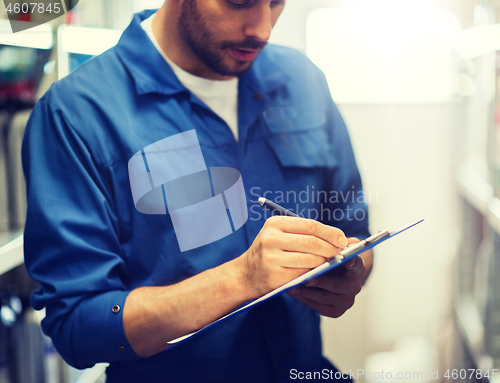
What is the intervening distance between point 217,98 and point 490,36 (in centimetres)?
56

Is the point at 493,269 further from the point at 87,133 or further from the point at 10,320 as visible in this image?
the point at 10,320

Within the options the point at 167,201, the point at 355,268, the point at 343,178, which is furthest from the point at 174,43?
the point at 355,268

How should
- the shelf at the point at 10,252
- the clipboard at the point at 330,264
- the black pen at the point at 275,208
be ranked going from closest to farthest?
the clipboard at the point at 330,264 < the black pen at the point at 275,208 < the shelf at the point at 10,252

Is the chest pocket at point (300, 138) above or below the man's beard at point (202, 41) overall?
below

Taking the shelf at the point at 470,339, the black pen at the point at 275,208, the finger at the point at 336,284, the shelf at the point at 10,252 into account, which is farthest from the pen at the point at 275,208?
the shelf at the point at 10,252

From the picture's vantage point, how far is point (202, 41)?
676mm

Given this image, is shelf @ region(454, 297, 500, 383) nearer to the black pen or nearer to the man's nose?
the black pen

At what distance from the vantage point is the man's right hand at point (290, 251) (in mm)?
598

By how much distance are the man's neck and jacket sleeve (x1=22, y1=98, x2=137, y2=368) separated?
20 cm

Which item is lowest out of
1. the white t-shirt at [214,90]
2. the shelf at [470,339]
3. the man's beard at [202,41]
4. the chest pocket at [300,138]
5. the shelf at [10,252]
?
the shelf at [470,339]

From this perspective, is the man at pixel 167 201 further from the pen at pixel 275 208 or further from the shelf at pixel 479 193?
the shelf at pixel 479 193

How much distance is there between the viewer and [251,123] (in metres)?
0.72

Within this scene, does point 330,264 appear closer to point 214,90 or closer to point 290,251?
point 290,251

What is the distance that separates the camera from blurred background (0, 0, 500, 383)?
2.42 ft
